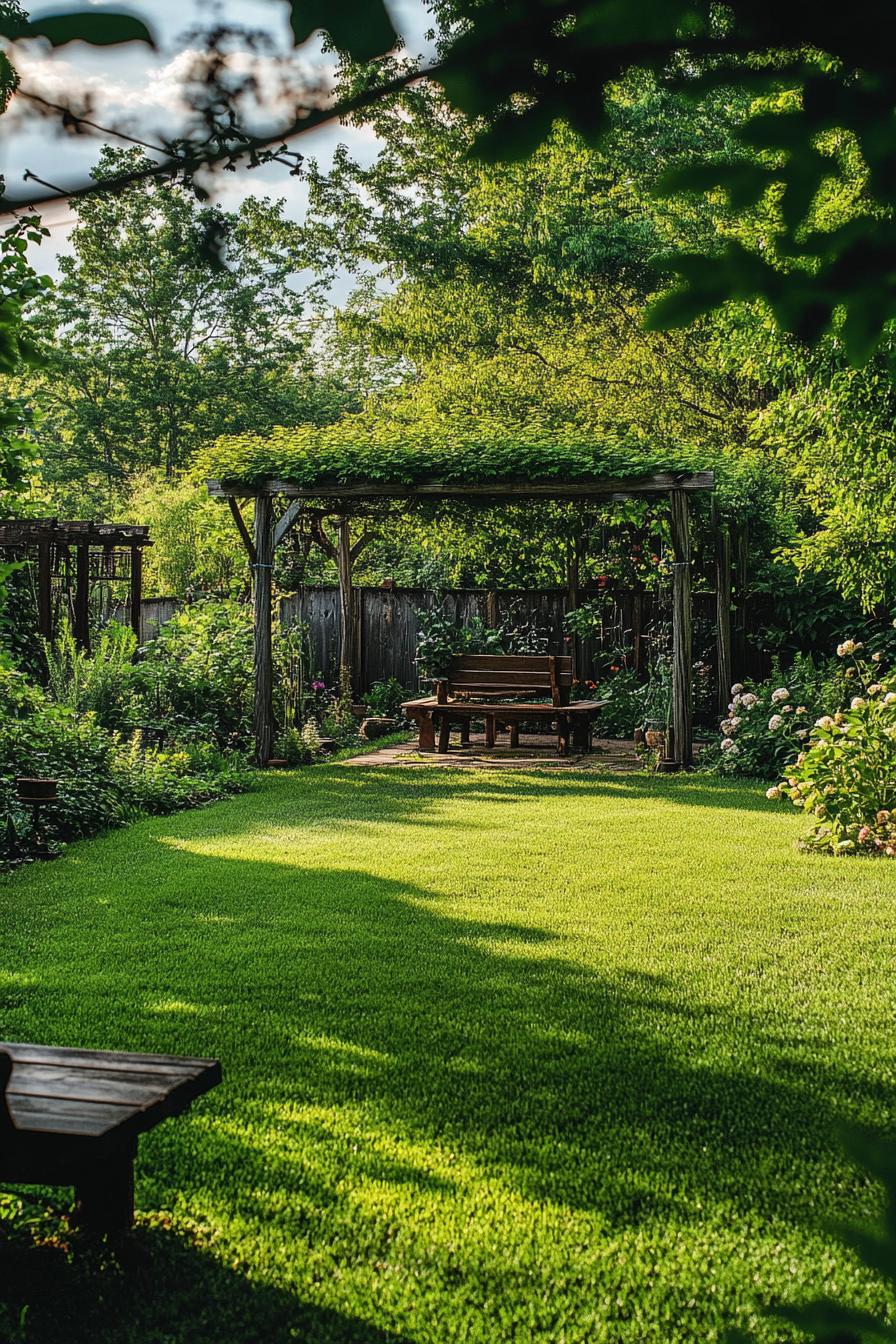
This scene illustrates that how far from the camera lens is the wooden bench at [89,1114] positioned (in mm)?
2234

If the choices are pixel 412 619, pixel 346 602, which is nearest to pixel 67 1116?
pixel 346 602

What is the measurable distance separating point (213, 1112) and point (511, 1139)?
0.87 m

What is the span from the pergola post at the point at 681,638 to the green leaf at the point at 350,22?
10863 millimetres

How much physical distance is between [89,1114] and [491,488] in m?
10.2

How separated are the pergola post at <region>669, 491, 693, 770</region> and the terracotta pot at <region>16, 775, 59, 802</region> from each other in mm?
6234

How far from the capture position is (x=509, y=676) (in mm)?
13445

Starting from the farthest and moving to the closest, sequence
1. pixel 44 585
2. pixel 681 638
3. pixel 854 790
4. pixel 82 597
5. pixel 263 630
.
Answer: pixel 82 597 < pixel 44 585 < pixel 263 630 < pixel 681 638 < pixel 854 790

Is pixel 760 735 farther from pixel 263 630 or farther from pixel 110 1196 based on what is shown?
pixel 110 1196

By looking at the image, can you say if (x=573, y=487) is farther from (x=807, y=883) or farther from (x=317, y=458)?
(x=807, y=883)

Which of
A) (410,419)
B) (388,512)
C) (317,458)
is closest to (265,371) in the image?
(410,419)

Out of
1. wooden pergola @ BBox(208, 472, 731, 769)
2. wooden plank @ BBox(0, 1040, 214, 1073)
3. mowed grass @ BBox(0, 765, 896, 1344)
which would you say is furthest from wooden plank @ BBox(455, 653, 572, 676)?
wooden plank @ BBox(0, 1040, 214, 1073)

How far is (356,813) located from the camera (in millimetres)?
8914

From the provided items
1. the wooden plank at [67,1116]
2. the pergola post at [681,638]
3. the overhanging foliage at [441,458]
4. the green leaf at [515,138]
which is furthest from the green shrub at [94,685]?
the green leaf at [515,138]

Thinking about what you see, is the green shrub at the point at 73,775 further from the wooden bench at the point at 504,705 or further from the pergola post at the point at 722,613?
the pergola post at the point at 722,613
